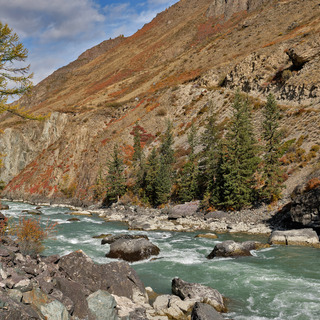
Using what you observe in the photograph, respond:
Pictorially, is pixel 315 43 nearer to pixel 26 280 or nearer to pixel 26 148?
pixel 26 280

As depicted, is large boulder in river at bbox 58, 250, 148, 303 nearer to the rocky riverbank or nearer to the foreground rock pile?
→ the foreground rock pile

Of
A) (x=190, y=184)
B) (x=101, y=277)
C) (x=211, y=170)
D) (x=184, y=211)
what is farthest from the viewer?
(x=190, y=184)

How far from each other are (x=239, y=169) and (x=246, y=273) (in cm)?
1939

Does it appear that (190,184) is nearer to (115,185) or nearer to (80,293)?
(115,185)

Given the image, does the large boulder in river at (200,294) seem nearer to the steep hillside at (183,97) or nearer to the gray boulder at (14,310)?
the gray boulder at (14,310)

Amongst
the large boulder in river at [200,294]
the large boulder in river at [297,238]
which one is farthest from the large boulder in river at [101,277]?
the large boulder in river at [297,238]

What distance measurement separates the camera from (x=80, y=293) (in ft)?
30.3

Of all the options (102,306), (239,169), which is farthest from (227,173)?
(102,306)

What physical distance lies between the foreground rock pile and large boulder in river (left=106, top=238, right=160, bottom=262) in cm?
545

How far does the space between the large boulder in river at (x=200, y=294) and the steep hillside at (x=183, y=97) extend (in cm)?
2331

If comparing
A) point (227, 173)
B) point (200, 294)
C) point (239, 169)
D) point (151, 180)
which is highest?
point (239, 169)

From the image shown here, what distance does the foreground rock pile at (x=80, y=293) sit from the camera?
7.66 m

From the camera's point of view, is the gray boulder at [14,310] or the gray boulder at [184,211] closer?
the gray boulder at [14,310]

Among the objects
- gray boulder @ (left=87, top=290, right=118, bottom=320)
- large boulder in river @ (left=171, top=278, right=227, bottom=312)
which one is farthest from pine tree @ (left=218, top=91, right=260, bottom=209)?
gray boulder @ (left=87, top=290, right=118, bottom=320)
